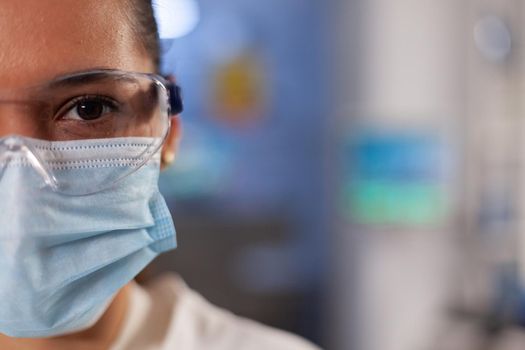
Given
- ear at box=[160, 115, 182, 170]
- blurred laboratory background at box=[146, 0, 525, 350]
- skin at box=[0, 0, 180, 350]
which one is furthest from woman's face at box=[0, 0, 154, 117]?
blurred laboratory background at box=[146, 0, 525, 350]

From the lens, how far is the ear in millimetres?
666

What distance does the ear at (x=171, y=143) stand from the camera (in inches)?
26.2

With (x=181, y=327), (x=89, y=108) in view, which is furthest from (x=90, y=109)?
(x=181, y=327)

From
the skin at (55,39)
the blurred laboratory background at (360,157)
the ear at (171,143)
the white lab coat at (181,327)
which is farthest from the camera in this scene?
the blurred laboratory background at (360,157)

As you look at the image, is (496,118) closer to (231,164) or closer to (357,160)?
(357,160)

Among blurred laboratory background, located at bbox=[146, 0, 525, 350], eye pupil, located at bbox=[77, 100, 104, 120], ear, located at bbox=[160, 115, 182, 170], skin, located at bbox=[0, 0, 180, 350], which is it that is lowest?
blurred laboratory background, located at bbox=[146, 0, 525, 350]

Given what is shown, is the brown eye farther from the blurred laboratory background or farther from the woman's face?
the blurred laboratory background

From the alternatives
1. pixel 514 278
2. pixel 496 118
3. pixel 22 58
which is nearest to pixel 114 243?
pixel 22 58

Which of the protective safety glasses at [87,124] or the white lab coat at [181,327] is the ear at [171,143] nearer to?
the protective safety glasses at [87,124]

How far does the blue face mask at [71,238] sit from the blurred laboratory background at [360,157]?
→ 241 centimetres

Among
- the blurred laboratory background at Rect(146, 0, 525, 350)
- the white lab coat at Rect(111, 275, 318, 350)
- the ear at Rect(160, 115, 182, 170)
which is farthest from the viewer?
the blurred laboratory background at Rect(146, 0, 525, 350)

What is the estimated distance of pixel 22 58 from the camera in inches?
21.4

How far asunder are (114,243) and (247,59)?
108 inches

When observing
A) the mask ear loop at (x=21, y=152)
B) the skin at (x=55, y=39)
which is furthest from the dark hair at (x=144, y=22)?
the mask ear loop at (x=21, y=152)
